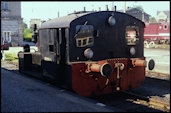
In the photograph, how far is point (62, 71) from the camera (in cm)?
694

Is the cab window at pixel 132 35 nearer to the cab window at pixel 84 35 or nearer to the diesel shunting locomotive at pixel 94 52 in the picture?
the diesel shunting locomotive at pixel 94 52

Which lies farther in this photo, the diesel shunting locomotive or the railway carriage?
the railway carriage

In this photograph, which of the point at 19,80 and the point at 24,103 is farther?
the point at 19,80

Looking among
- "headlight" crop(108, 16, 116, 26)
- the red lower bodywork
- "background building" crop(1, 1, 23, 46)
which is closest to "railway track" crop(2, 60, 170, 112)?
the red lower bodywork

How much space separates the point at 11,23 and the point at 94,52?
92.8 feet

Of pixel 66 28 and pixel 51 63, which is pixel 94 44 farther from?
pixel 51 63

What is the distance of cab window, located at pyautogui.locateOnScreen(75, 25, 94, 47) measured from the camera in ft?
21.1

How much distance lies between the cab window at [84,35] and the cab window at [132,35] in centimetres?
143

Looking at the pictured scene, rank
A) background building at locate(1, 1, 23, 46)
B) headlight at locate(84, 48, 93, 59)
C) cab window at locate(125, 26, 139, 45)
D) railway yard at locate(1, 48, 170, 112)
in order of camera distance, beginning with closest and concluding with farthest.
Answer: railway yard at locate(1, 48, 170, 112) < headlight at locate(84, 48, 93, 59) < cab window at locate(125, 26, 139, 45) < background building at locate(1, 1, 23, 46)

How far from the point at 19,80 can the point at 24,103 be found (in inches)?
134

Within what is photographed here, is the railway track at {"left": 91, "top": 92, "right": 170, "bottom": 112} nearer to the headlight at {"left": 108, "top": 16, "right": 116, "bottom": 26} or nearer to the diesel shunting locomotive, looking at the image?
the diesel shunting locomotive

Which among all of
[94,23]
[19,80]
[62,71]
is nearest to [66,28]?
[94,23]

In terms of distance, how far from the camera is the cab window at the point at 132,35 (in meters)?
7.43

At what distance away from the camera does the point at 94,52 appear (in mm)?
6754
